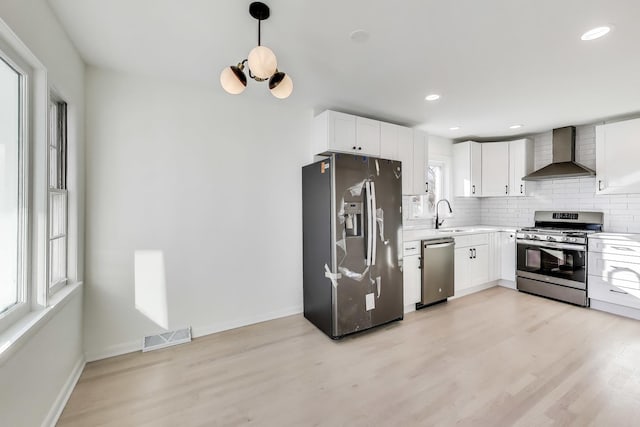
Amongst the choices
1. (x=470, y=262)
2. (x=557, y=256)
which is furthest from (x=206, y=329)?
(x=557, y=256)

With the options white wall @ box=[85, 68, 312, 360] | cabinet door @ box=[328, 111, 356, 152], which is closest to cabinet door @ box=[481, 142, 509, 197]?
cabinet door @ box=[328, 111, 356, 152]

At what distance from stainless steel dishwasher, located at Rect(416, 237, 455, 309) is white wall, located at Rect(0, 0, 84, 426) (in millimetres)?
3409

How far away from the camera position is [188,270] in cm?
276

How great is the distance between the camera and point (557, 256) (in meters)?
3.81

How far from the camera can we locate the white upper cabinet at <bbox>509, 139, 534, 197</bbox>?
446 cm

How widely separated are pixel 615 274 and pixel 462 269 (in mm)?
1643

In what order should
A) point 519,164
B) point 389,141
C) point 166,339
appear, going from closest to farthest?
point 166,339
point 389,141
point 519,164

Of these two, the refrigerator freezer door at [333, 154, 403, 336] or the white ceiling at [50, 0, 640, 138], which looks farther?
the refrigerator freezer door at [333, 154, 403, 336]

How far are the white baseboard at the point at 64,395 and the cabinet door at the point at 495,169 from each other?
557 cm

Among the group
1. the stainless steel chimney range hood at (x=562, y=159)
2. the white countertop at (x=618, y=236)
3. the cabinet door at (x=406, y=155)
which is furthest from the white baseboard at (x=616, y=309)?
the cabinet door at (x=406, y=155)

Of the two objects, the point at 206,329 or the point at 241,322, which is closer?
the point at 206,329

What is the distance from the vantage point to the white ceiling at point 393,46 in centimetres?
169

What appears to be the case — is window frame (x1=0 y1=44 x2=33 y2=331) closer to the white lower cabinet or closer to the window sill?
the window sill

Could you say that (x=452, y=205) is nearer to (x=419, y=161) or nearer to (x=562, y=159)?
(x=419, y=161)
